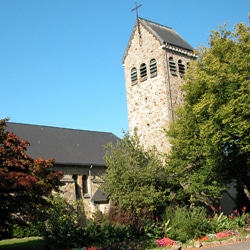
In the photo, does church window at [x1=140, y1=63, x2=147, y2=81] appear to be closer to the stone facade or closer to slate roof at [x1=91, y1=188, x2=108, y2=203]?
the stone facade

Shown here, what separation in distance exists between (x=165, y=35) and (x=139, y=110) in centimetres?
703

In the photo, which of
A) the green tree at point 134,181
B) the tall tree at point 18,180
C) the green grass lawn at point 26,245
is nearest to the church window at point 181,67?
the green tree at point 134,181

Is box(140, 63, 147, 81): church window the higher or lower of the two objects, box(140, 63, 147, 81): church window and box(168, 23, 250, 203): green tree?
the higher

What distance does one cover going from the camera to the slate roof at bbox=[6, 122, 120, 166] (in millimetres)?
29766

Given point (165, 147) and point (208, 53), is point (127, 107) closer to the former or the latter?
point (165, 147)

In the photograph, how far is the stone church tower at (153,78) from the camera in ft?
92.9

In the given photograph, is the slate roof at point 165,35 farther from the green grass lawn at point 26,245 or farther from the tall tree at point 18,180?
the tall tree at point 18,180

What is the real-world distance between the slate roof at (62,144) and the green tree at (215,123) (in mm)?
7989

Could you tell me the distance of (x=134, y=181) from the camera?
67.5ft

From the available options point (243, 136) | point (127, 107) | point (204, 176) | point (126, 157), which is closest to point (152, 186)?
point (126, 157)

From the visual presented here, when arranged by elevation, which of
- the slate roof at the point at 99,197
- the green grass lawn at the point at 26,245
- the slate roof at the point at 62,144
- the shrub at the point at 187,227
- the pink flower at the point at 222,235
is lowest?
the green grass lawn at the point at 26,245

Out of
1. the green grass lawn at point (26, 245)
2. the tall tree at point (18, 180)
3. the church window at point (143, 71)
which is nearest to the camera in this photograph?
the tall tree at point (18, 180)

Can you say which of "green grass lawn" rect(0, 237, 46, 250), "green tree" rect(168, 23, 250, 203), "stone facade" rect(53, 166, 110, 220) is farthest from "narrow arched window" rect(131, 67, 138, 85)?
"green grass lawn" rect(0, 237, 46, 250)

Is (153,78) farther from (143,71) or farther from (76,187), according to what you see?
(76,187)
